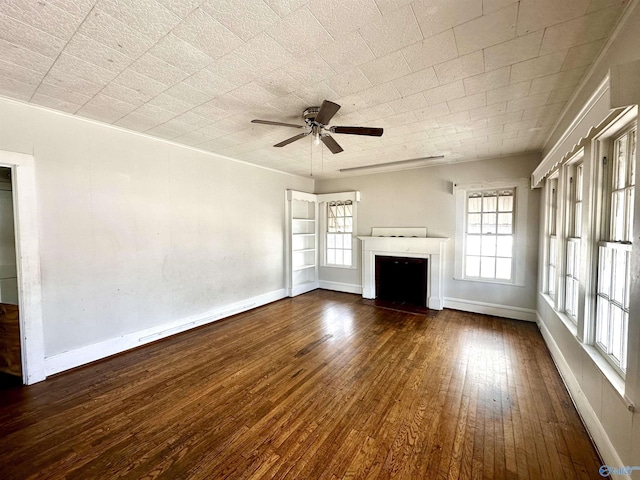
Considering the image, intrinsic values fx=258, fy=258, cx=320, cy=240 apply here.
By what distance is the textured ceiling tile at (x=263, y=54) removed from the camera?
5.51ft

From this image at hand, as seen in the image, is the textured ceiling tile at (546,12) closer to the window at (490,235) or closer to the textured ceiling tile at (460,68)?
the textured ceiling tile at (460,68)

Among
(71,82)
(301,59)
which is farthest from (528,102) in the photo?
(71,82)

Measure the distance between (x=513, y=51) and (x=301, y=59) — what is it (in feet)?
4.75

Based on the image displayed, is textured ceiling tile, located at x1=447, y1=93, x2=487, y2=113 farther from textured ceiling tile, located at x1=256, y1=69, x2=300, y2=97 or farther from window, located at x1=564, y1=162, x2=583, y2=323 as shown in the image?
textured ceiling tile, located at x1=256, y1=69, x2=300, y2=97

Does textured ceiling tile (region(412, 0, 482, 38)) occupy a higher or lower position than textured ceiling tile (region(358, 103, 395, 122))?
higher

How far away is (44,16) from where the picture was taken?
4.87 ft

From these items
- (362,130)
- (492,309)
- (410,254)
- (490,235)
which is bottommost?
(492,309)

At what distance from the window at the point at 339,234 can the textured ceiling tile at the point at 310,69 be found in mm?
3960

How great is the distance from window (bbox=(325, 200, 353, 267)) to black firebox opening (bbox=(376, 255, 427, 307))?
0.83 meters

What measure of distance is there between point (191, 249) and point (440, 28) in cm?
381

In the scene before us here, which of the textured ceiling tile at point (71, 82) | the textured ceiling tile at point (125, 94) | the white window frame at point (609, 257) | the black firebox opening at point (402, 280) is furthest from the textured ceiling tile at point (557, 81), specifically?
the textured ceiling tile at point (71, 82)

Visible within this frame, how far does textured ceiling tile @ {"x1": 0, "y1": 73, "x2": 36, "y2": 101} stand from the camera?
6.91 feet

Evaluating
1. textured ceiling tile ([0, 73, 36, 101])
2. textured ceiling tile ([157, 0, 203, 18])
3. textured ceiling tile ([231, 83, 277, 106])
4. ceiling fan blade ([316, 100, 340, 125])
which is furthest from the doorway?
ceiling fan blade ([316, 100, 340, 125])

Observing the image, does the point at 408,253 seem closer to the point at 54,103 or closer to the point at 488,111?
the point at 488,111
